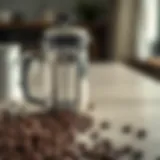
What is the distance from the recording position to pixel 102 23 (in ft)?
12.3

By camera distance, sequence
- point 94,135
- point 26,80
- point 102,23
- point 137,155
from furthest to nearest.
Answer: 1. point 102,23
2. point 26,80
3. point 94,135
4. point 137,155

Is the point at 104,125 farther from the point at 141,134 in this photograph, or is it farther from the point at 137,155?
the point at 137,155

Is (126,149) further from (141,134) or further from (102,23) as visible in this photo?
(102,23)

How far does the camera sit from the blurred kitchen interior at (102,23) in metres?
3.24

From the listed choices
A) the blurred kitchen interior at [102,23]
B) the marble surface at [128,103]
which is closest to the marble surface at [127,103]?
the marble surface at [128,103]

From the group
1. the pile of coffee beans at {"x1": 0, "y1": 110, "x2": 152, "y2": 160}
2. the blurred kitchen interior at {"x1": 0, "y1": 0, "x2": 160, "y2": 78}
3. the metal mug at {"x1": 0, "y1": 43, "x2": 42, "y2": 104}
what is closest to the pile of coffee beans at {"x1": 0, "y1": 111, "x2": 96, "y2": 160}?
the pile of coffee beans at {"x1": 0, "y1": 110, "x2": 152, "y2": 160}

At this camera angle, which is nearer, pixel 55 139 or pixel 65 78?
pixel 55 139

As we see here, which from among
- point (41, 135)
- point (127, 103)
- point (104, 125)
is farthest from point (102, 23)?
point (41, 135)

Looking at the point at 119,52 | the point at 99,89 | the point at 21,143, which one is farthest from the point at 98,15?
the point at 21,143

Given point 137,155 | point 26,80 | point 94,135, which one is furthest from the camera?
point 26,80

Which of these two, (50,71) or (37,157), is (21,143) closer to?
(37,157)

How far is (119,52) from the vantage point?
130 inches

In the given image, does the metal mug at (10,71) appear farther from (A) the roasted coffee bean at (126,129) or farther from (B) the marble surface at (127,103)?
(A) the roasted coffee bean at (126,129)

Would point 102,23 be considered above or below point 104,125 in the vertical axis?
above
